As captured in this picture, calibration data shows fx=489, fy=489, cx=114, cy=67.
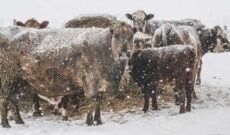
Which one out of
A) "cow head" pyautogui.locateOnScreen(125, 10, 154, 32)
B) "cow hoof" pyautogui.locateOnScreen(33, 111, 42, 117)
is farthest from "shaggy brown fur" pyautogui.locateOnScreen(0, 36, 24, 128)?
"cow head" pyautogui.locateOnScreen(125, 10, 154, 32)

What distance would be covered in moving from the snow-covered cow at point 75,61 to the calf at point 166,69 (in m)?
1.58

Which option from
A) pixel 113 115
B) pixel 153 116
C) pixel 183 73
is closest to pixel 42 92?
pixel 113 115

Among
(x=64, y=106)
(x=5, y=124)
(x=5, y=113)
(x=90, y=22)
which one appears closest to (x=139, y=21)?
(x=90, y=22)

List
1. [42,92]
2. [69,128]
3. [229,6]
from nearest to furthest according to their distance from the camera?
[69,128] < [42,92] < [229,6]

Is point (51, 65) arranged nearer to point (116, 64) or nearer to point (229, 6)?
point (116, 64)

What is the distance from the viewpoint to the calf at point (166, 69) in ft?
35.2

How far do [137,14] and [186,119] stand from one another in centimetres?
795

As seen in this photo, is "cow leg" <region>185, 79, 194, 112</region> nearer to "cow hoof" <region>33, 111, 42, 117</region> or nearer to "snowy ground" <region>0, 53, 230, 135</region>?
"snowy ground" <region>0, 53, 230, 135</region>

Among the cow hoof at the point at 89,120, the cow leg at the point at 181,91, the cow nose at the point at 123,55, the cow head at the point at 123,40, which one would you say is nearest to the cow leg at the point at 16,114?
the cow hoof at the point at 89,120

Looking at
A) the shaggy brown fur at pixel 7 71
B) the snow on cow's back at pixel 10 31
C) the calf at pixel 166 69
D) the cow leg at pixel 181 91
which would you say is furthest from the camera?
the calf at pixel 166 69

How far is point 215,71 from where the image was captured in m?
20.0

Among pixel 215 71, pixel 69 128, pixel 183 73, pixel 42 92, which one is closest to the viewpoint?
pixel 69 128

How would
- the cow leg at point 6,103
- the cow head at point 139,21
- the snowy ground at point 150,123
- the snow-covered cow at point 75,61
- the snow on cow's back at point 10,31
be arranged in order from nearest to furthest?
the snowy ground at point 150,123
the snow-covered cow at point 75,61
the cow leg at point 6,103
the snow on cow's back at point 10,31
the cow head at point 139,21

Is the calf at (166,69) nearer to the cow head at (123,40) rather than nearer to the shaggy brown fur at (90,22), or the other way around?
the cow head at (123,40)
